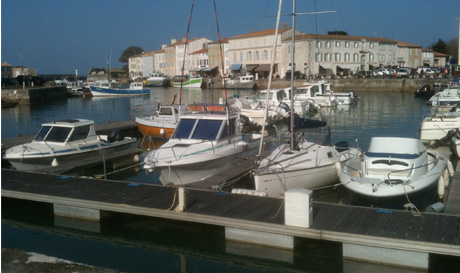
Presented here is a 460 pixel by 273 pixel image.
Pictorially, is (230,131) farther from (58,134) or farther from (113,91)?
(113,91)

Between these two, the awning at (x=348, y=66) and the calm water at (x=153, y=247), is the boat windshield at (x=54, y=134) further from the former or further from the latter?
the awning at (x=348, y=66)

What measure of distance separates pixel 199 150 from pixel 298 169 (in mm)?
3321

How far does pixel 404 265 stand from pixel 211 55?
329 ft

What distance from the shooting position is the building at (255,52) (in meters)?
87.6

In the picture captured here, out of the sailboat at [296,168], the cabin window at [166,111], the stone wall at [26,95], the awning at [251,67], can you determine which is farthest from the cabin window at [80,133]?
the awning at [251,67]

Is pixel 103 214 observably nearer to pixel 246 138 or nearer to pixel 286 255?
pixel 286 255

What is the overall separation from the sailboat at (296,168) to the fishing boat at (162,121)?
12.1 m

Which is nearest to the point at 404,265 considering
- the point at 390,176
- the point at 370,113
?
the point at 390,176

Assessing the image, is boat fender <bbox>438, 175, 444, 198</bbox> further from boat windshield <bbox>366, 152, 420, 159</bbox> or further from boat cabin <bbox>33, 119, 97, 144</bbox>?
boat cabin <bbox>33, 119, 97, 144</bbox>

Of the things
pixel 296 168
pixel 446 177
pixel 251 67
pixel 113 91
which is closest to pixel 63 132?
pixel 296 168

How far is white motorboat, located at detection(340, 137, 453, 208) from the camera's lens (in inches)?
501

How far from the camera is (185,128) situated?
17.3 m

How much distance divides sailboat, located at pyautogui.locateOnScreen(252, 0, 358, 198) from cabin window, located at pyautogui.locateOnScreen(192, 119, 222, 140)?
2.26m

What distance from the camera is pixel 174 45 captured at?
12500cm
